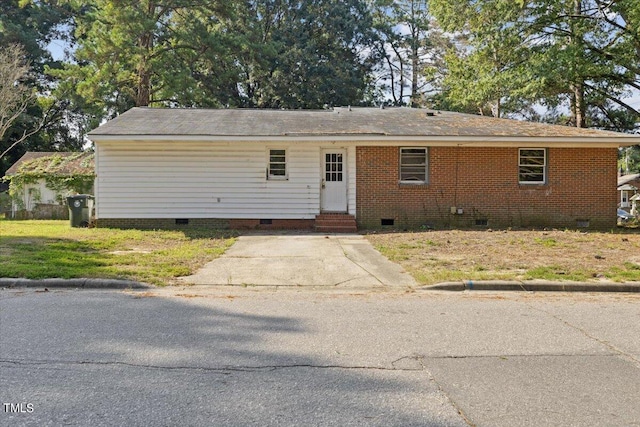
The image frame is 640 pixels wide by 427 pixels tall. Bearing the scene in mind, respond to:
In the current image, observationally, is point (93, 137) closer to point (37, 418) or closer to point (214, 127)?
point (214, 127)

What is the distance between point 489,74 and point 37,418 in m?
21.7

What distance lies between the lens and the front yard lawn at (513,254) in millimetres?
7613

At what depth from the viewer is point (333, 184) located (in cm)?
1521

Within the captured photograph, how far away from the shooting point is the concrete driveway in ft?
24.2

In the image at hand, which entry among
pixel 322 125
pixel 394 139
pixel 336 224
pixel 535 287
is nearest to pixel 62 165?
pixel 322 125

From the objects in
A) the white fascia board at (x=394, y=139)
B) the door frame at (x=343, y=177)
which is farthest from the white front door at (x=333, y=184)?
the white fascia board at (x=394, y=139)

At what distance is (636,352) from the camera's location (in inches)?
164

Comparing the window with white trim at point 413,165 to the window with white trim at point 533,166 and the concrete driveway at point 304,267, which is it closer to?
the window with white trim at point 533,166

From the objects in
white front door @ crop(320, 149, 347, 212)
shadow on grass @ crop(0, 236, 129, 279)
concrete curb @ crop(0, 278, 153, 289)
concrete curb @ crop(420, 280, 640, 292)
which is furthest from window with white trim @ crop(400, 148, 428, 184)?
concrete curb @ crop(0, 278, 153, 289)

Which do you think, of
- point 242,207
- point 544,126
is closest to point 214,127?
point 242,207

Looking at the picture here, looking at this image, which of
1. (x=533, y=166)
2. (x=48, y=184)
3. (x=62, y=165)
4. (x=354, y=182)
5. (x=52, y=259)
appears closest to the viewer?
(x=52, y=259)

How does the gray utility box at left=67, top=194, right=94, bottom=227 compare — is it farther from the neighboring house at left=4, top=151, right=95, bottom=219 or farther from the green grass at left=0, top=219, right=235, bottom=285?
the neighboring house at left=4, top=151, right=95, bottom=219

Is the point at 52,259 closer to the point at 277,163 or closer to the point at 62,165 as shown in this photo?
the point at 277,163

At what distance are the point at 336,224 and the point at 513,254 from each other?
603cm
